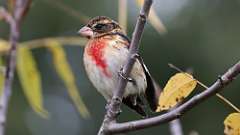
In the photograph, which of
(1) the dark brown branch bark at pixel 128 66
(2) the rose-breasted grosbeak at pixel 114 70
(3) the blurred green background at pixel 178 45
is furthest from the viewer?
(3) the blurred green background at pixel 178 45

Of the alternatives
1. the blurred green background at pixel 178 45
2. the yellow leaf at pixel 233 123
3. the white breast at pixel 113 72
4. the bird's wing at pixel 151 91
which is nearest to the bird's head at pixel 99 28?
the white breast at pixel 113 72

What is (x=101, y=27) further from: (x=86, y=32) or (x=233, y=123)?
(x=233, y=123)

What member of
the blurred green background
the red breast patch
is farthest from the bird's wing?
the blurred green background

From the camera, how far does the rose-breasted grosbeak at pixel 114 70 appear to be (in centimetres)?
349

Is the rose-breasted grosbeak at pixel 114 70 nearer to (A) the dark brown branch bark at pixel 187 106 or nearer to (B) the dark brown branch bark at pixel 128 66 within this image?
(B) the dark brown branch bark at pixel 128 66

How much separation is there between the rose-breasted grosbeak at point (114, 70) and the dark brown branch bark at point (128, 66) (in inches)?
30.5

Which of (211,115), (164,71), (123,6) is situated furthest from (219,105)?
(123,6)

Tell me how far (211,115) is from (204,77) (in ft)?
2.49

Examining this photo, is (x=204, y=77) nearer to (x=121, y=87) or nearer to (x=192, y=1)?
(x=192, y=1)

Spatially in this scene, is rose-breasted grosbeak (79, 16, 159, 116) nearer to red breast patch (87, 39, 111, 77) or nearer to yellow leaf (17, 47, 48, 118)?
red breast patch (87, 39, 111, 77)

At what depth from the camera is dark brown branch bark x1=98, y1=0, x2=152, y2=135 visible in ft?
7.26

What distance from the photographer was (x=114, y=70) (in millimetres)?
3588

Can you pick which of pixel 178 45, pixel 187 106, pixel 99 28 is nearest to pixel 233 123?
pixel 187 106

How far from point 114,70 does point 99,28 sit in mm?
469
